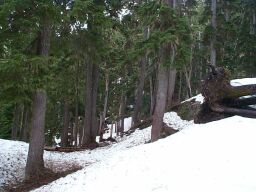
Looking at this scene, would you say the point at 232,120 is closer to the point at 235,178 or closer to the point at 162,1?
the point at 235,178

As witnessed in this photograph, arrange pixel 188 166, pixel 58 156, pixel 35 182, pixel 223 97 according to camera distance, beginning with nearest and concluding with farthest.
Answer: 1. pixel 188 166
2. pixel 223 97
3. pixel 35 182
4. pixel 58 156

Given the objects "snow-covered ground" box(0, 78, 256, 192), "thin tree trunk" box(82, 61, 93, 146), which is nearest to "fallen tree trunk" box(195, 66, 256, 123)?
"snow-covered ground" box(0, 78, 256, 192)

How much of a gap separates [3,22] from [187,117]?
35.6 ft

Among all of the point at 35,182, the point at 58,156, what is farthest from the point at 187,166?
the point at 58,156

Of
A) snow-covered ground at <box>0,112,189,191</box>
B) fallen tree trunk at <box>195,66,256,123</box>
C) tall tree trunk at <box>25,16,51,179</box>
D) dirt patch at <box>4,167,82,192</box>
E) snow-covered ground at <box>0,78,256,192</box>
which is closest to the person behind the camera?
snow-covered ground at <box>0,78,256,192</box>

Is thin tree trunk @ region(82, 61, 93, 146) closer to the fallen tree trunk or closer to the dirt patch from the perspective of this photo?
the dirt patch

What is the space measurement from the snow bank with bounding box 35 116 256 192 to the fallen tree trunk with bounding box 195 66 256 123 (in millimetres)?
1158

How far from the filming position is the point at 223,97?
1287 centimetres

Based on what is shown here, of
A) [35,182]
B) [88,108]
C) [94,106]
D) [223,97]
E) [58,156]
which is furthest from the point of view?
[94,106]

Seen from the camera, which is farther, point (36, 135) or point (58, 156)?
point (58, 156)

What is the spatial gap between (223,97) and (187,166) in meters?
4.08

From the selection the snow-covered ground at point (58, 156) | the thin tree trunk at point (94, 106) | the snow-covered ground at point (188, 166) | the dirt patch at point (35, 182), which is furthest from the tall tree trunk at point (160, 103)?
the thin tree trunk at point (94, 106)

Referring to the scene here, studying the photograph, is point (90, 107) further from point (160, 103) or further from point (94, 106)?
point (160, 103)

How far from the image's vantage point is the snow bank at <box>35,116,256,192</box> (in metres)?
8.37
